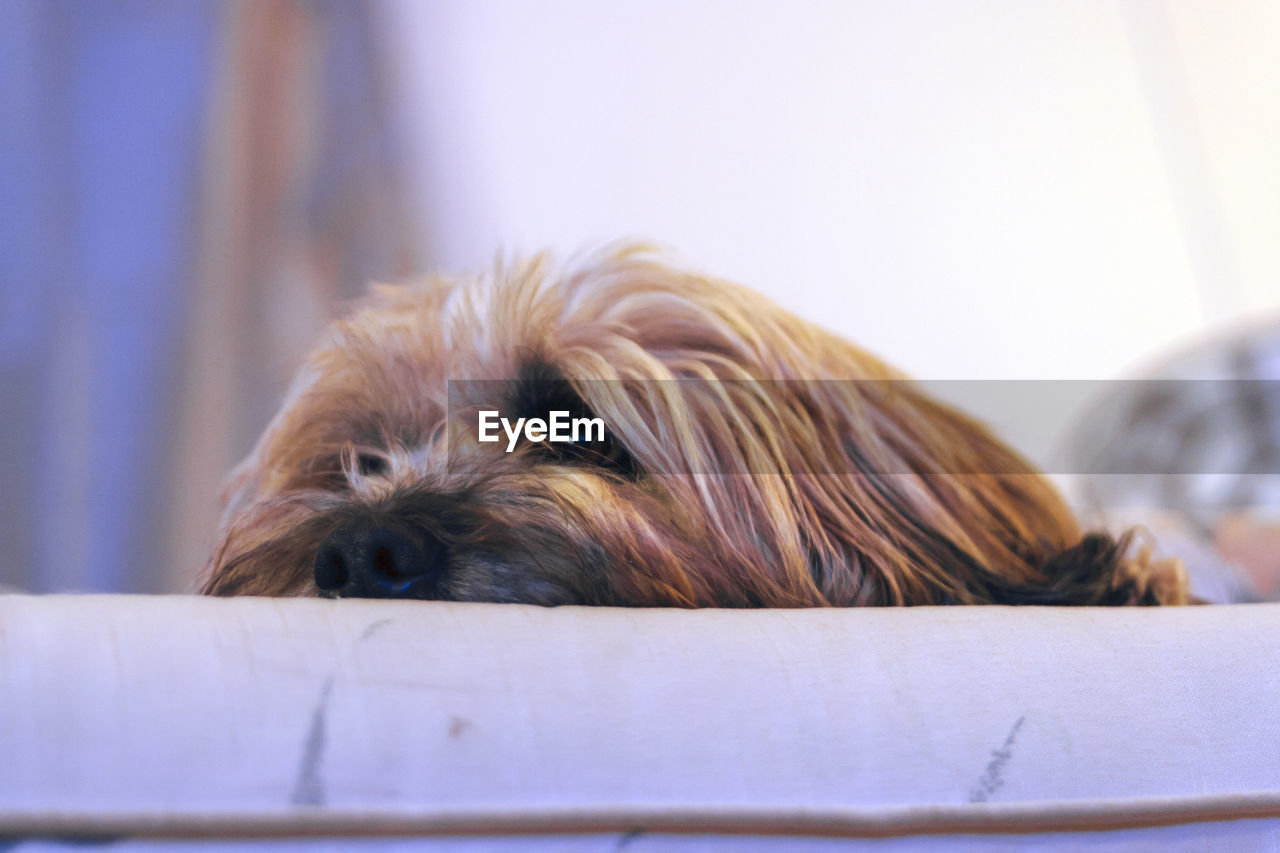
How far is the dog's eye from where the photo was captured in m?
1.07

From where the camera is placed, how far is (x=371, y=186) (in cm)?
166

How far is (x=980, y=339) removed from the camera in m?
1.73

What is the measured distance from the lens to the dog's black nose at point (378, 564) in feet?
2.43

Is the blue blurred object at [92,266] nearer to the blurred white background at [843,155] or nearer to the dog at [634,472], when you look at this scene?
the blurred white background at [843,155]

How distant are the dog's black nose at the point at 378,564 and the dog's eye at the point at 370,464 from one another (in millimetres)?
325

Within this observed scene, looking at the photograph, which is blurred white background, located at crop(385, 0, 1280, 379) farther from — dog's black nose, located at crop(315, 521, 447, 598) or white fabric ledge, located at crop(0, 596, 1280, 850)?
white fabric ledge, located at crop(0, 596, 1280, 850)

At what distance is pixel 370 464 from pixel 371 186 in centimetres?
77

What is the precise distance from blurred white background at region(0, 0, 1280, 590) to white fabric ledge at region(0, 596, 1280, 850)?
40.7 inches

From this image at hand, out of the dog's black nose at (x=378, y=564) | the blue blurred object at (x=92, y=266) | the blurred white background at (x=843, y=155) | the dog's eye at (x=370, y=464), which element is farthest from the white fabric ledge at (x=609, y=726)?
the blue blurred object at (x=92, y=266)

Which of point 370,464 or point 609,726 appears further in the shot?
point 370,464

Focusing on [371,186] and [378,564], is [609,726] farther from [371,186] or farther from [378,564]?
[371,186]

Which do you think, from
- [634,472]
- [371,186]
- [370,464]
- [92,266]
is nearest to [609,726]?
[634,472]

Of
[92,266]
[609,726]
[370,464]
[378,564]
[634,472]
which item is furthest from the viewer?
[92,266]

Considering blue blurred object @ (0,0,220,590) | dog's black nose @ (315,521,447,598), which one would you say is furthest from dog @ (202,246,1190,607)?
blue blurred object @ (0,0,220,590)
